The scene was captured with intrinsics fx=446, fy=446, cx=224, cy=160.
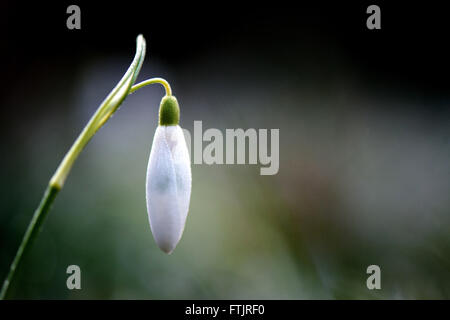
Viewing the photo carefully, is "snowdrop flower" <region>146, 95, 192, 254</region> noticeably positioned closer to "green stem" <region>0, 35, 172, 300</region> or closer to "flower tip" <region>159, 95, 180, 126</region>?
"flower tip" <region>159, 95, 180, 126</region>

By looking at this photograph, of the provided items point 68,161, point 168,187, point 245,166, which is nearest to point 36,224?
point 68,161

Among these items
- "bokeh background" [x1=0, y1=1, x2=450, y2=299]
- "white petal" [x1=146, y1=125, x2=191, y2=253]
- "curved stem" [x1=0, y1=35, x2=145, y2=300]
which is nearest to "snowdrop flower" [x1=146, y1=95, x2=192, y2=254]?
"white petal" [x1=146, y1=125, x2=191, y2=253]

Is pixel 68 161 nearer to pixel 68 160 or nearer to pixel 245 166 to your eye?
pixel 68 160

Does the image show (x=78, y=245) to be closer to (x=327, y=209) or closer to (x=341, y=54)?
(x=327, y=209)

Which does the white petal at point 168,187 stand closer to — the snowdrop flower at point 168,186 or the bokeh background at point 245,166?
the snowdrop flower at point 168,186

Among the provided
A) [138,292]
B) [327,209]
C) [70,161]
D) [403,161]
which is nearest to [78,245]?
[138,292]
